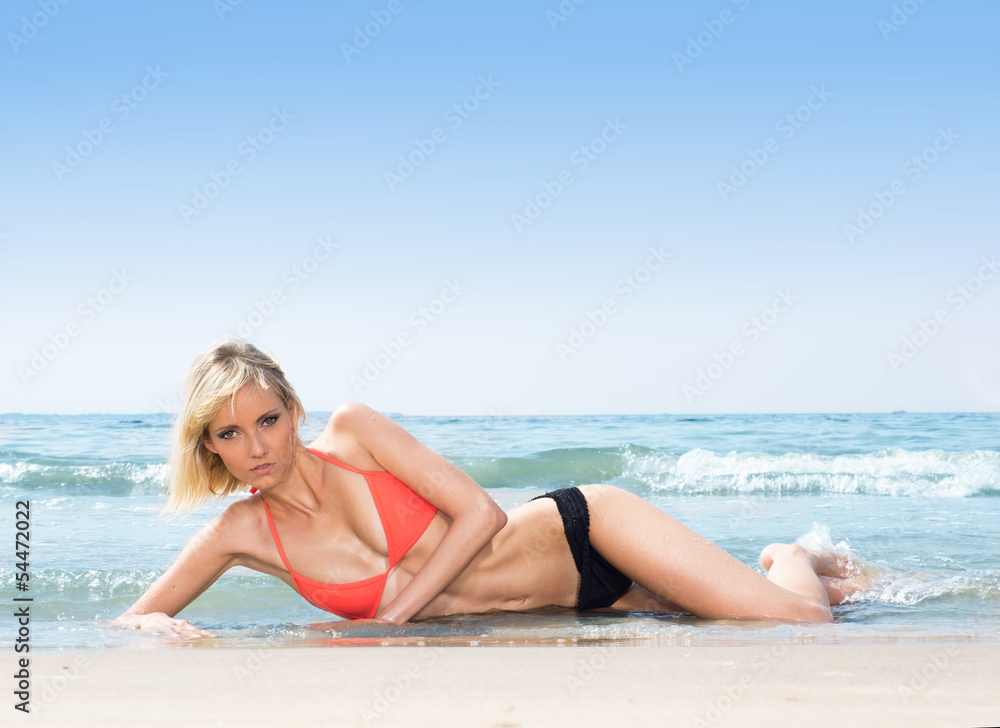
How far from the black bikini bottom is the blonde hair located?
49.3 inches

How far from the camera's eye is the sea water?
3.66m

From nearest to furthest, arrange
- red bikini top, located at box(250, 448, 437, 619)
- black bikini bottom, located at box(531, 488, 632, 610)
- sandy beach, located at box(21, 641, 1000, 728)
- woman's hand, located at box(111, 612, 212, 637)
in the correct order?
sandy beach, located at box(21, 641, 1000, 728), woman's hand, located at box(111, 612, 212, 637), red bikini top, located at box(250, 448, 437, 619), black bikini bottom, located at box(531, 488, 632, 610)

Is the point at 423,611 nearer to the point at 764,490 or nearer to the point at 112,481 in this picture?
the point at 764,490

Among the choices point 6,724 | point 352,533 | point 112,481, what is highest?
point 112,481

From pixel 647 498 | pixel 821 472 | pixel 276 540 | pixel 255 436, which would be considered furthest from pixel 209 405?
pixel 821 472

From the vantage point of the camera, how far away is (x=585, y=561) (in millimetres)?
3945

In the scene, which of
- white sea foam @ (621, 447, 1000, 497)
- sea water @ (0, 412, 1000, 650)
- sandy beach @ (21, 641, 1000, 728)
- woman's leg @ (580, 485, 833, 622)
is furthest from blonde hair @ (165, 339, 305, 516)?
white sea foam @ (621, 447, 1000, 497)

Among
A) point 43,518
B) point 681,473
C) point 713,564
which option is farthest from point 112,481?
point 713,564

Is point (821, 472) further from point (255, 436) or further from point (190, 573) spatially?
point (255, 436)

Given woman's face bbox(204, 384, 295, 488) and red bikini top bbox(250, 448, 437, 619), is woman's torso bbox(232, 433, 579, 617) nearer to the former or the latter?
red bikini top bbox(250, 448, 437, 619)

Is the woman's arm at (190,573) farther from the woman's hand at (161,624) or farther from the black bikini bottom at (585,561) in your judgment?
Result: the black bikini bottom at (585,561)

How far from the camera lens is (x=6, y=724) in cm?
214

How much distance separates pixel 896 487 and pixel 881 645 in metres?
9.51

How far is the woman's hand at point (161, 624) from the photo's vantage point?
3.49m
